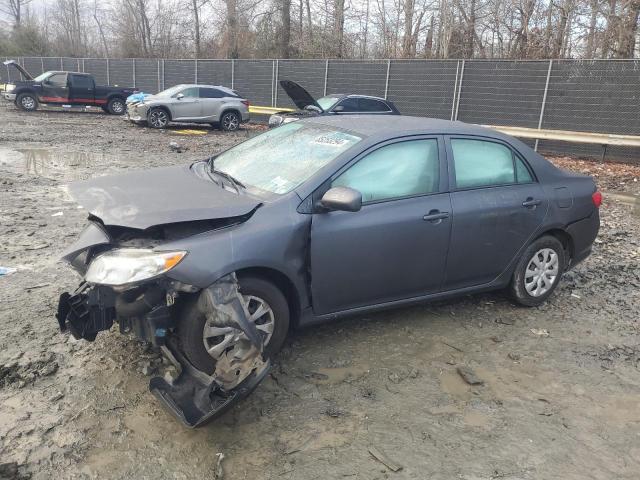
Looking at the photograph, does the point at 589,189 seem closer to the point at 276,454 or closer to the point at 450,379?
the point at 450,379

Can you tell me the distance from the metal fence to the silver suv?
356 cm

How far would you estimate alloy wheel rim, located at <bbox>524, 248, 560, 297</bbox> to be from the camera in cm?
463

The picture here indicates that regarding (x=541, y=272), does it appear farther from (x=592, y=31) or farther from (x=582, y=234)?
(x=592, y=31)

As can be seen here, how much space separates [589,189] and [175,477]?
14.0 feet

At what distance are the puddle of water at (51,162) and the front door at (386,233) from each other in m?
7.34

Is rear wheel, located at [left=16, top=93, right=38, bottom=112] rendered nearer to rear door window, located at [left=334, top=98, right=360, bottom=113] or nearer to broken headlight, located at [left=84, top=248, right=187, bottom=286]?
rear door window, located at [left=334, top=98, right=360, bottom=113]

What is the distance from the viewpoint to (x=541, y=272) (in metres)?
4.69

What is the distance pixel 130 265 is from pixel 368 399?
5.39ft

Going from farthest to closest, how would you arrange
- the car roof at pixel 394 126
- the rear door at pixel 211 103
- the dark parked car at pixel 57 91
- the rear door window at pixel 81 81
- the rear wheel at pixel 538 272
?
the rear door window at pixel 81 81, the dark parked car at pixel 57 91, the rear door at pixel 211 103, the rear wheel at pixel 538 272, the car roof at pixel 394 126

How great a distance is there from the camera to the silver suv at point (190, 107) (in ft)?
58.3

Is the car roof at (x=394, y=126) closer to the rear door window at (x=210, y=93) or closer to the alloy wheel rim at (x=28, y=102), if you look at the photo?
the rear door window at (x=210, y=93)

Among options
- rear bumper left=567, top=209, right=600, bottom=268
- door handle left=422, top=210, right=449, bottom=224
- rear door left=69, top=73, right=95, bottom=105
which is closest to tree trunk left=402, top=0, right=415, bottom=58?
rear door left=69, top=73, right=95, bottom=105

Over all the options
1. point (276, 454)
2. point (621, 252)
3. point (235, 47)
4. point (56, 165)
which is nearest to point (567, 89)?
point (621, 252)

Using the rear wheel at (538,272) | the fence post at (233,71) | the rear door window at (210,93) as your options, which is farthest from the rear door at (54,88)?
the rear wheel at (538,272)
